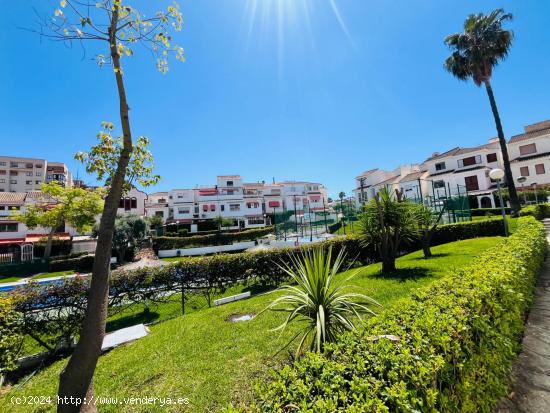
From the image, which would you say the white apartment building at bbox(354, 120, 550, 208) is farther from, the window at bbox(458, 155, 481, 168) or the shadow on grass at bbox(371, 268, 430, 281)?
the shadow on grass at bbox(371, 268, 430, 281)

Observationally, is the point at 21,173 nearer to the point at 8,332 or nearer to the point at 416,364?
the point at 8,332

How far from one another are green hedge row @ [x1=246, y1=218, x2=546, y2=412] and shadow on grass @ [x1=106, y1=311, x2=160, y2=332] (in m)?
9.16

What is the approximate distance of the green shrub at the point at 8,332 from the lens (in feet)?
17.0

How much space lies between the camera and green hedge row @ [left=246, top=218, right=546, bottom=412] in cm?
159

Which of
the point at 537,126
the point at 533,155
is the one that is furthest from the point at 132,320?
the point at 537,126

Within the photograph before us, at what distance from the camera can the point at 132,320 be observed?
9.59 m

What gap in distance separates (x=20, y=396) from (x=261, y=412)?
20.6 feet

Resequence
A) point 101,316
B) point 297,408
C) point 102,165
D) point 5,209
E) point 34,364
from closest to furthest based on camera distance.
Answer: point 297,408, point 101,316, point 102,165, point 34,364, point 5,209

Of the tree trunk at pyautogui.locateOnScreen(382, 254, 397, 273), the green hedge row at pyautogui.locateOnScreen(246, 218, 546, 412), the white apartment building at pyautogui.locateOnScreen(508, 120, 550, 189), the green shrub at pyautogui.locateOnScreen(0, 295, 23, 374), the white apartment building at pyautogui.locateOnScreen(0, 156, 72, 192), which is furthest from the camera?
the white apartment building at pyautogui.locateOnScreen(0, 156, 72, 192)

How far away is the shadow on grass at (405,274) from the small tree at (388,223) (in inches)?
11.3

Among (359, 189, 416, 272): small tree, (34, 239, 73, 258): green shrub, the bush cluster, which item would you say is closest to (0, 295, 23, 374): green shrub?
the bush cluster

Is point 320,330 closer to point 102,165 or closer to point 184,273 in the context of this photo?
point 102,165

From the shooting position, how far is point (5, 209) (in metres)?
43.2

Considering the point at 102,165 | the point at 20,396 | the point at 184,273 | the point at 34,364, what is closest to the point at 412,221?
the point at 184,273
